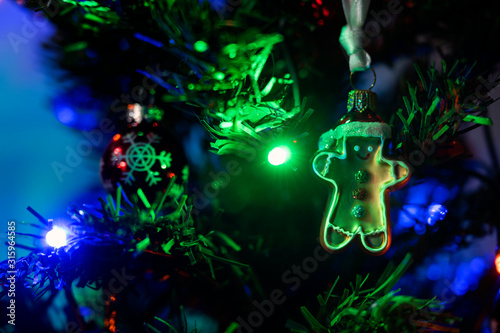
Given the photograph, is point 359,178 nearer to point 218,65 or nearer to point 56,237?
point 218,65

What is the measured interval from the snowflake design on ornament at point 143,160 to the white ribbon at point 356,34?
0.30 metres

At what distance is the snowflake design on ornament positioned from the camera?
0.60 m

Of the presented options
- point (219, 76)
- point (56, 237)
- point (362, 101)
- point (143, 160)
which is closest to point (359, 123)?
point (362, 101)

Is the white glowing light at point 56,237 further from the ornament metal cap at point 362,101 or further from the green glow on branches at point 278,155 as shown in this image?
the ornament metal cap at point 362,101

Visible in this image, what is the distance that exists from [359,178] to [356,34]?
0.19 meters

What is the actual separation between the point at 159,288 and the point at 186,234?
0.32 metres

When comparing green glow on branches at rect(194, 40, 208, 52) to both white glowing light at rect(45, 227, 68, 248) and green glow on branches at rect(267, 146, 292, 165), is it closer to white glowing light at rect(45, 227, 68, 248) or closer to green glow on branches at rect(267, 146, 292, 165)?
green glow on branches at rect(267, 146, 292, 165)

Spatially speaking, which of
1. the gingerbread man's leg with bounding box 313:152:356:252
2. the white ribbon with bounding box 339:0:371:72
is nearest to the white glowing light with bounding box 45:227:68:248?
the gingerbread man's leg with bounding box 313:152:356:252

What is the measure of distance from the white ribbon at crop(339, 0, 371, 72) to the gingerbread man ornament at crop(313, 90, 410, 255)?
4 cm

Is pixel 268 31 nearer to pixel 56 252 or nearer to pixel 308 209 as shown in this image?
pixel 308 209

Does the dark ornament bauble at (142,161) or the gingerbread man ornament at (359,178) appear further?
the dark ornament bauble at (142,161)

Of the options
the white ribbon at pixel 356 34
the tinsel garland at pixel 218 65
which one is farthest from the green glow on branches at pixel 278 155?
the white ribbon at pixel 356 34

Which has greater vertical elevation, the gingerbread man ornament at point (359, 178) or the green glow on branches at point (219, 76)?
the green glow on branches at point (219, 76)

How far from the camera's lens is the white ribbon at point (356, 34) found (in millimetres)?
515
